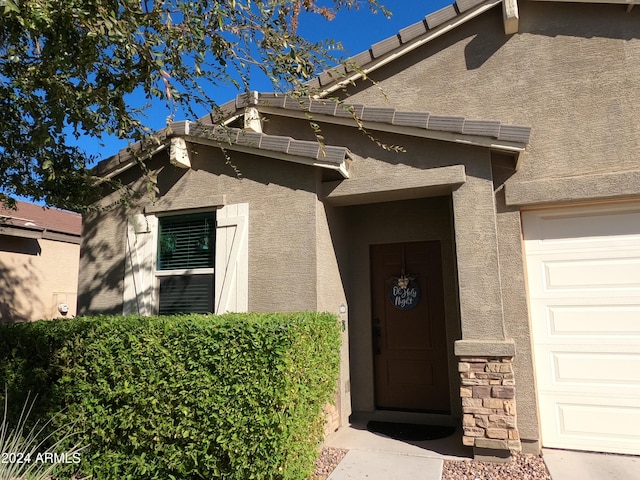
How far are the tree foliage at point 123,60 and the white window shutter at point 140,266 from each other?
1.33 metres

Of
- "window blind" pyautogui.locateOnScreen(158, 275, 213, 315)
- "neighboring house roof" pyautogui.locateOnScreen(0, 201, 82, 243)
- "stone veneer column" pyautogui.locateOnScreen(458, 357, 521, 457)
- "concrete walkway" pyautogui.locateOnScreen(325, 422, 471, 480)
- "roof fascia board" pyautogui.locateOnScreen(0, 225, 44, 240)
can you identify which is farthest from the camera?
"neighboring house roof" pyautogui.locateOnScreen(0, 201, 82, 243)

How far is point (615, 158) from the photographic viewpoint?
4.78 meters

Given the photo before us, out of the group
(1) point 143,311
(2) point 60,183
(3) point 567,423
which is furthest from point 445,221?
(2) point 60,183

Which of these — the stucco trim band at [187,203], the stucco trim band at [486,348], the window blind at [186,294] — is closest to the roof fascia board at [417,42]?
the stucco trim band at [187,203]

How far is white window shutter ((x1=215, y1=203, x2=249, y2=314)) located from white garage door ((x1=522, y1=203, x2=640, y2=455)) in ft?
11.2

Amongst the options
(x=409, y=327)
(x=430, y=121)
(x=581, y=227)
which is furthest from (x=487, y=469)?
(x=430, y=121)

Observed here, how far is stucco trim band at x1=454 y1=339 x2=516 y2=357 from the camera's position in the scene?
14.3 ft

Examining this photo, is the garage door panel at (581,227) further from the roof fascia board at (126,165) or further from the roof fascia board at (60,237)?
the roof fascia board at (60,237)

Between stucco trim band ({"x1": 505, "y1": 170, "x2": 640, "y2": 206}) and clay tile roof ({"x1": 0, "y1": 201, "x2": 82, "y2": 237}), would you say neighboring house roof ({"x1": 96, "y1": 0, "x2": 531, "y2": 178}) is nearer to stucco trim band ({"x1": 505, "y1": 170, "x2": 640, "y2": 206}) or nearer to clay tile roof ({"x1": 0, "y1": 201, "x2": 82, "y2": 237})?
stucco trim band ({"x1": 505, "y1": 170, "x2": 640, "y2": 206})

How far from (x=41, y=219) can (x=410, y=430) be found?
12442 mm

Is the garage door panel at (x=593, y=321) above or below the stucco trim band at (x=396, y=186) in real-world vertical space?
below

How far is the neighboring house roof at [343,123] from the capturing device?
15.5 feet

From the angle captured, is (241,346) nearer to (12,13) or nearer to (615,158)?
(12,13)


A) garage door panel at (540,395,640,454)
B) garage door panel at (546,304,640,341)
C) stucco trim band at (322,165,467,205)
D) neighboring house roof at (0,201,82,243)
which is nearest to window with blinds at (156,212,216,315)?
stucco trim band at (322,165,467,205)
